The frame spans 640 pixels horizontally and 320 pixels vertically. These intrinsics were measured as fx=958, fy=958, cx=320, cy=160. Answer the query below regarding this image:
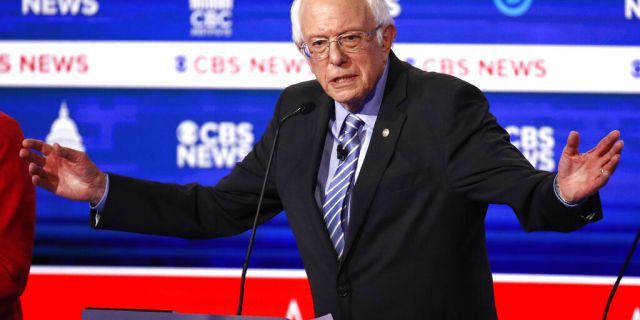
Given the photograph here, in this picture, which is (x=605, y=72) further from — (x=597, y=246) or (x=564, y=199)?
(x=564, y=199)

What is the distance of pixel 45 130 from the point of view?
3.87 metres

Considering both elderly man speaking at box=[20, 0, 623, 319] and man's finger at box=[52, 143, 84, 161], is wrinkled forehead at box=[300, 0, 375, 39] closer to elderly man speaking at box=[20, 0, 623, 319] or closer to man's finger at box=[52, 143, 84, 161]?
elderly man speaking at box=[20, 0, 623, 319]

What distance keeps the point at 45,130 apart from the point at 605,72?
222cm

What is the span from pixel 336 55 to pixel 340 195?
0.34m

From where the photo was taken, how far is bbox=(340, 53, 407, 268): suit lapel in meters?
2.26

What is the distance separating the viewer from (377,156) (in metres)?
2.30

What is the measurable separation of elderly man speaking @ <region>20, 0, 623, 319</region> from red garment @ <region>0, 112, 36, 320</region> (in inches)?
7.1

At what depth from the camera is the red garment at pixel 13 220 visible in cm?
240

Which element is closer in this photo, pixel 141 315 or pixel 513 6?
pixel 141 315

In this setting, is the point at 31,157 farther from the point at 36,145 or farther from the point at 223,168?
the point at 223,168

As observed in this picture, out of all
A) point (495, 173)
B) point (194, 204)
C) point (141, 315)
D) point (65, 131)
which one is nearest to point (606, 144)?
point (495, 173)

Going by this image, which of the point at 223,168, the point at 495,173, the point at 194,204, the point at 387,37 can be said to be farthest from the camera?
the point at 223,168

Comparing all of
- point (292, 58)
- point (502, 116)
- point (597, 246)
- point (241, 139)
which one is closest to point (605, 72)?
point (502, 116)

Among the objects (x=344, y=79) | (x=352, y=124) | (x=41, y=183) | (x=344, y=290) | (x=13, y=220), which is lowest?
(x=344, y=290)
